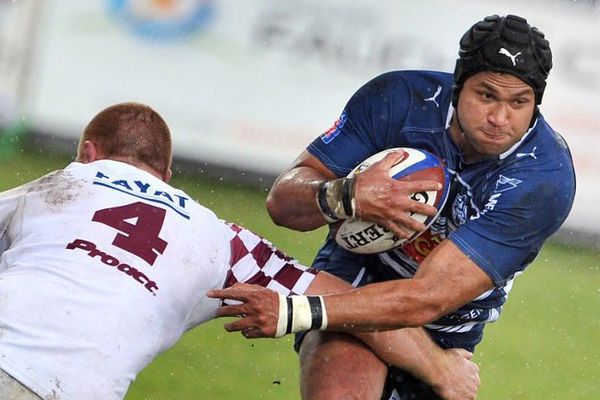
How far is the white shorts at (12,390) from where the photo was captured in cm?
477

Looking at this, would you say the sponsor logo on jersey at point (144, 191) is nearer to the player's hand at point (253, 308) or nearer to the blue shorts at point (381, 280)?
the player's hand at point (253, 308)

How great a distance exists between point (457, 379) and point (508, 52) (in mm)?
1426

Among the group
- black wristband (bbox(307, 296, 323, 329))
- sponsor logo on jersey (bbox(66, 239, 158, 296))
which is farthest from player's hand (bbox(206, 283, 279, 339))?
sponsor logo on jersey (bbox(66, 239, 158, 296))

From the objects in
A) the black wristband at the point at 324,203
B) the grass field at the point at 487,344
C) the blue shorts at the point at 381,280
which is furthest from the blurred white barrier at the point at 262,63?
the black wristband at the point at 324,203

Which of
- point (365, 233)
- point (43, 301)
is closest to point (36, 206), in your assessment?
point (43, 301)

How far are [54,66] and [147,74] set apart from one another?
2.62 feet

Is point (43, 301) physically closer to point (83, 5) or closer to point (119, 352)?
point (119, 352)

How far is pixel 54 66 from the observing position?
12.0m

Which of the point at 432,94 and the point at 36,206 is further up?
the point at 432,94

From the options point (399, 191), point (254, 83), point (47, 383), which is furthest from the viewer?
point (254, 83)

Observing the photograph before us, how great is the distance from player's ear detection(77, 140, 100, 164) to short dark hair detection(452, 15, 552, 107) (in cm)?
149

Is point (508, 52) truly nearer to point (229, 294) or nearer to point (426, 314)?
point (426, 314)

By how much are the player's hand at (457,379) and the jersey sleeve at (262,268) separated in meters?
0.76

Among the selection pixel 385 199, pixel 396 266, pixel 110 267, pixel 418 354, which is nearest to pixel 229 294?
pixel 110 267
